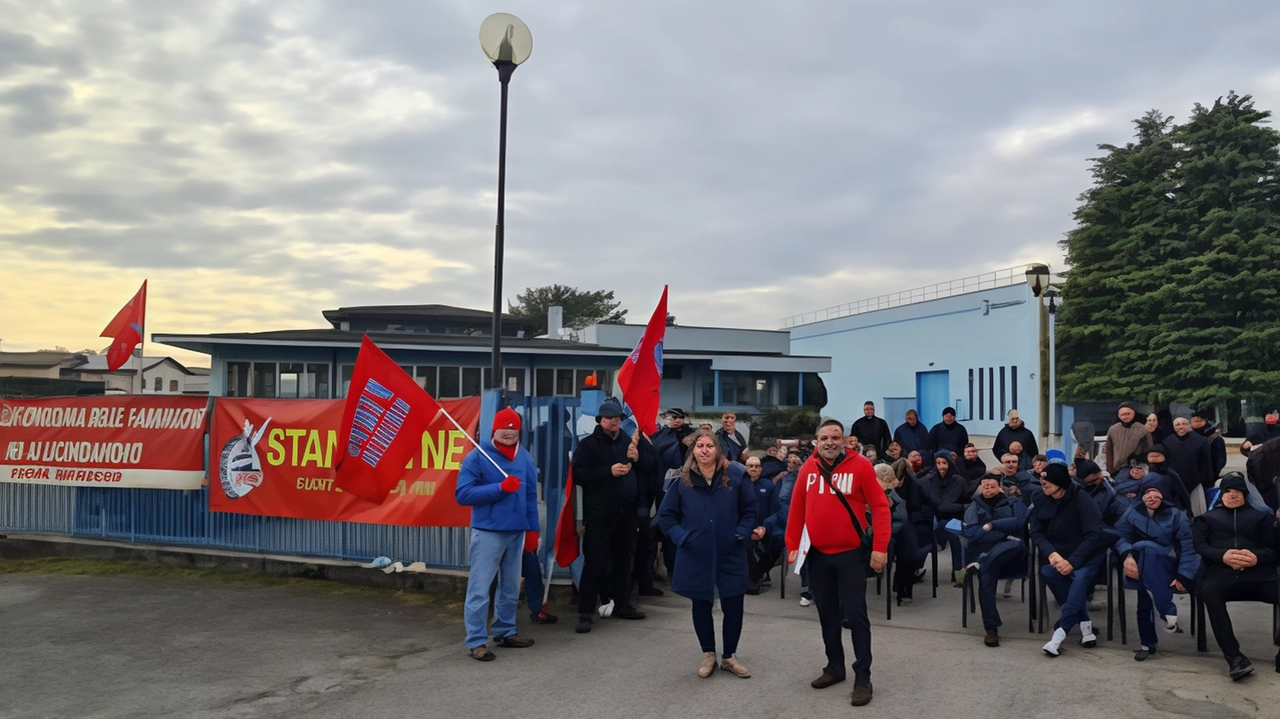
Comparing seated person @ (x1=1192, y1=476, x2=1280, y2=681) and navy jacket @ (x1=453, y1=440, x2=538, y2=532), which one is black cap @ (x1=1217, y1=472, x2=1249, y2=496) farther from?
navy jacket @ (x1=453, y1=440, x2=538, y2=532)

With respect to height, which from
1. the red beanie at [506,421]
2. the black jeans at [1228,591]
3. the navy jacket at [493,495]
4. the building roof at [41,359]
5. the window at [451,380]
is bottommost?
the black jeans at [1228,591]

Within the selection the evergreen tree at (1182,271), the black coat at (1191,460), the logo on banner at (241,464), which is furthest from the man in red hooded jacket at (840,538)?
the evergreen tree at (1182,271)

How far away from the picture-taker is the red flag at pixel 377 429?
862cm

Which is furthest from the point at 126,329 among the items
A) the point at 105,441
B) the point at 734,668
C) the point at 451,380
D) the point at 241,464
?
the point at 734,668

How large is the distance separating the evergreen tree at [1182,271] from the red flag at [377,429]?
106 feet

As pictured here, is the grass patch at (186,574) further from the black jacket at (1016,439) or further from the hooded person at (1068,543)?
the black jacket at (1016,439)

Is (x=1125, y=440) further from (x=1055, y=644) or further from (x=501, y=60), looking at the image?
(x=501, y=60)

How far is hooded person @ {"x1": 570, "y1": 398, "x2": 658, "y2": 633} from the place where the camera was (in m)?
8.63

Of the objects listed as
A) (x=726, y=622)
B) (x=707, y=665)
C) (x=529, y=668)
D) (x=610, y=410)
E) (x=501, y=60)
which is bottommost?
(x=529, y=668)

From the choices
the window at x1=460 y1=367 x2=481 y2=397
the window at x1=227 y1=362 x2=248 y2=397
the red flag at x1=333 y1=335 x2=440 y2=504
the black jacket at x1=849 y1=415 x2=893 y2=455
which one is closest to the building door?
the window at x1=460 y1=367 x2=481 y2=397

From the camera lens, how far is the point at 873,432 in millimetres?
14812

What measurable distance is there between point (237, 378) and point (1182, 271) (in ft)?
109

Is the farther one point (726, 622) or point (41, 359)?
point (41, 359)

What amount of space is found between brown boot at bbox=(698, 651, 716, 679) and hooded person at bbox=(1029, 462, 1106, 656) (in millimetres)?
2704
